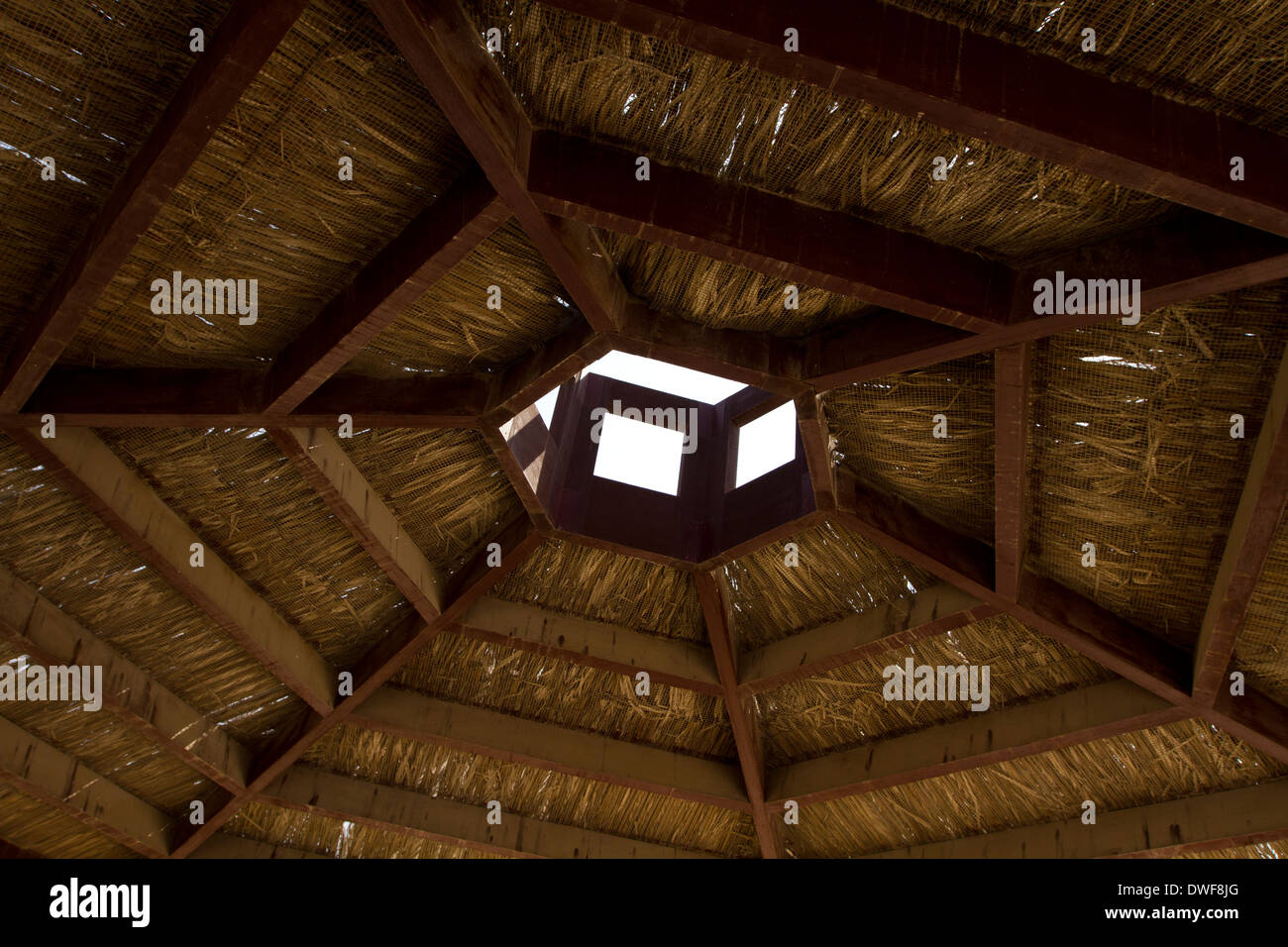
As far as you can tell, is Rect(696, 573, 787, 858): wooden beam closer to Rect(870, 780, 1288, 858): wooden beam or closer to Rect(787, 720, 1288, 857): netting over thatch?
Rect(787, 720, 1288, 857): netting over thatch

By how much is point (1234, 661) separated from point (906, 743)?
2.68m

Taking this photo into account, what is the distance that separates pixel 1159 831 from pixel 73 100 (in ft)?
28.5

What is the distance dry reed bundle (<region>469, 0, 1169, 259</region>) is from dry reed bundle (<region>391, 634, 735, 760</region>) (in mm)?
4945

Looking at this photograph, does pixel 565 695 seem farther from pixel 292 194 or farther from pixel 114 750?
pixel 292 194

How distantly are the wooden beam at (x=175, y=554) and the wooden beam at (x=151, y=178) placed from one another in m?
0.52

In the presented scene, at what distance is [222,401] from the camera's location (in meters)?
6.22

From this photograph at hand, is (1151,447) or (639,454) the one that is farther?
(639,454)

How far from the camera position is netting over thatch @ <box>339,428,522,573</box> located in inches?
281

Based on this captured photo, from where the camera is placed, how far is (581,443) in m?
8.36

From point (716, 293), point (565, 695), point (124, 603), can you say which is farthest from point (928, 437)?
point (124, 603)

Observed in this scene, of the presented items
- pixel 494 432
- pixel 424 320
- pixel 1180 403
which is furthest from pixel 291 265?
pixel 1180 403
